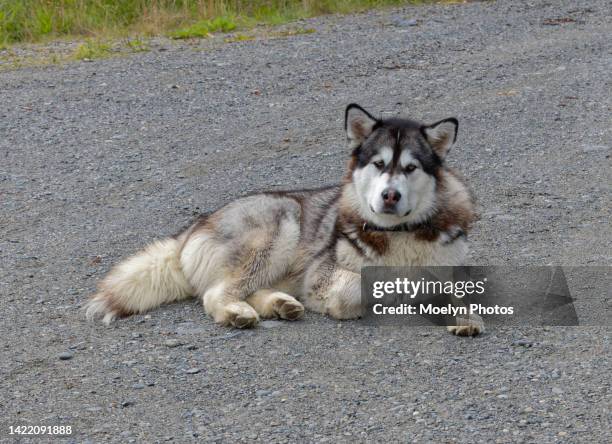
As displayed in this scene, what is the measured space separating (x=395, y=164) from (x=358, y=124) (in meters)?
0.40

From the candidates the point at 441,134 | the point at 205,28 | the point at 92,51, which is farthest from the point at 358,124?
the point at 205,28

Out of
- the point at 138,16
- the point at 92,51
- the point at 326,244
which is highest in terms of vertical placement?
the point at 138,16

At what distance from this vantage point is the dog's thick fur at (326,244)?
581 centimetres

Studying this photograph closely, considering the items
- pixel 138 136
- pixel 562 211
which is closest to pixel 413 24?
pixel 138 136

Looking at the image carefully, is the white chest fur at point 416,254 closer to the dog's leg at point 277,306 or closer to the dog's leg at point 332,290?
the dog's leg at point 332,290

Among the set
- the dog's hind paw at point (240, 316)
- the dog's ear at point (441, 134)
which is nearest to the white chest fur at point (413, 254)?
the dog's ear at point (441, 134)

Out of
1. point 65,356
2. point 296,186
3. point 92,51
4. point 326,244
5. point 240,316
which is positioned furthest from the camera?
point 92,51

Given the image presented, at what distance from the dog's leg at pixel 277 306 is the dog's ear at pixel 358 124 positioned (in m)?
1.03

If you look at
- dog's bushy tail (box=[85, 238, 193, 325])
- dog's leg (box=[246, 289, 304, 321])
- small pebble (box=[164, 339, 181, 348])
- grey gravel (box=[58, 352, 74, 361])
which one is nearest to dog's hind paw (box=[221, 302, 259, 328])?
dog's leg (box=[246, 289, 304, 321])

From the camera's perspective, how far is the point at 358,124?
6000 millimetres

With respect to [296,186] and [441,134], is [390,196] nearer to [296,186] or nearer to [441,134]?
[441,134]

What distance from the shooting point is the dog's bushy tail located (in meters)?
5.88

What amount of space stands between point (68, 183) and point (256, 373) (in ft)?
12.6

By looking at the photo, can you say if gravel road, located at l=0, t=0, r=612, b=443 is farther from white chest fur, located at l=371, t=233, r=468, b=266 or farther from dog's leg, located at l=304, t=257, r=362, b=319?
white chest fur, located at l=371, t=233, r=468, b=266
